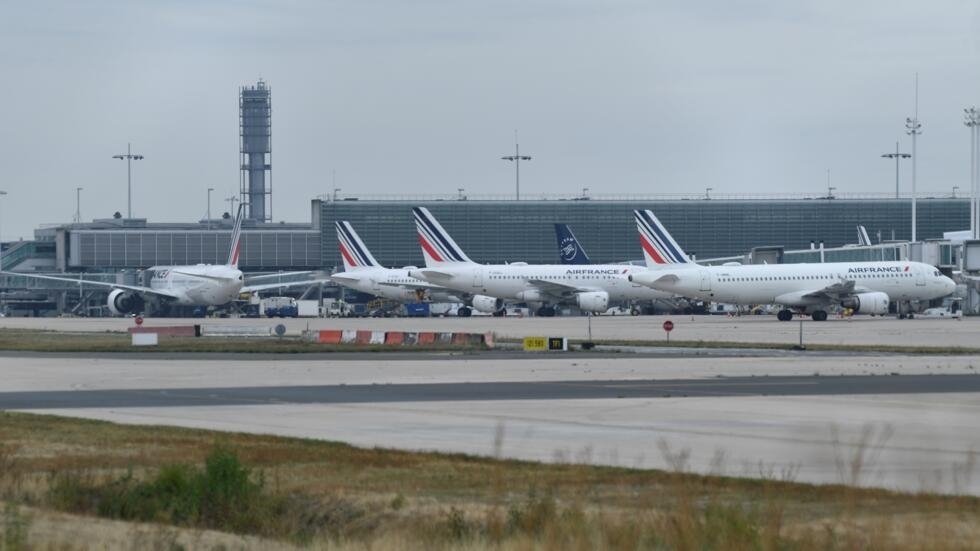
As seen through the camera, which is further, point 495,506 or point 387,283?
point 387,283

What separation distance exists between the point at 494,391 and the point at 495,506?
1664 centimetres

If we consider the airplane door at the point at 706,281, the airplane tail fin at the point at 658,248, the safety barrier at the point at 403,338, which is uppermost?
the airplane tail fin at the point at 658,248

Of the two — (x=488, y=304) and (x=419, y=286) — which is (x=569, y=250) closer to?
(x=488, y=304)

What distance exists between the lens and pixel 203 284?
117 metres

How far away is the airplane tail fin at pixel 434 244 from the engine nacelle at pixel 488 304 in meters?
3.96

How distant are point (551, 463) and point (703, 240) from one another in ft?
561

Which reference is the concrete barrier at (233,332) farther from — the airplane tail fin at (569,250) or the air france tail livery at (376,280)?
the airplane tail fin at (569,250)

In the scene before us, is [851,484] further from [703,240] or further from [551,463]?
[703,240]

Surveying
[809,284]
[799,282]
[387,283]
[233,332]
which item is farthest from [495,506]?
[387,283]

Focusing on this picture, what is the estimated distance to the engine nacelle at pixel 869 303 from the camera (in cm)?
8462

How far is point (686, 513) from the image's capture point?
41.0 ft

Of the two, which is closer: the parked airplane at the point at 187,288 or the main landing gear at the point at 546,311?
the main landing gear at the point at 546,311

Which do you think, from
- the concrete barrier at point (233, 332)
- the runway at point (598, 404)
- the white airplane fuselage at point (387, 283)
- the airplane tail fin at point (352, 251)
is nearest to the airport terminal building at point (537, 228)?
the airplane tail fin at point (352, 251)

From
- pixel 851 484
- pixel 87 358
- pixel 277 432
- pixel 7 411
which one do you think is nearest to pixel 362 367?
pixel 87 358
